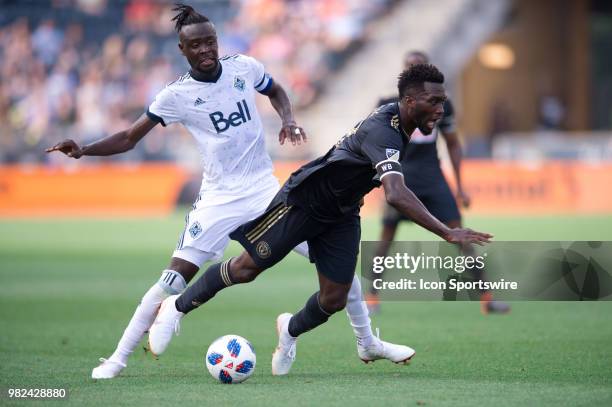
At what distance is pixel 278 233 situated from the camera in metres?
7.85

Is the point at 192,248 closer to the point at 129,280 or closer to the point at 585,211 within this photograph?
the point at 129,280

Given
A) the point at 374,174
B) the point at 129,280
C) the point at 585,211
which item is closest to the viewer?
the point at 374,174

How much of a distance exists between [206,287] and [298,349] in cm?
179

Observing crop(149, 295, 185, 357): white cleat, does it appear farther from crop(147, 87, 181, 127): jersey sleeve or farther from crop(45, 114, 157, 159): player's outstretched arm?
crop(147, 87, 181, 127): jersey sleeve

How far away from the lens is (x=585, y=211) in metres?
25.6

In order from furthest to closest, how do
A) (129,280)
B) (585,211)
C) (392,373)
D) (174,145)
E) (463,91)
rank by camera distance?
(463,91) → (174,145) → (585,211) → (129,280) → (392,373)

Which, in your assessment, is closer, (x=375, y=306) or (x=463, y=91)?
(x=375, y=306)

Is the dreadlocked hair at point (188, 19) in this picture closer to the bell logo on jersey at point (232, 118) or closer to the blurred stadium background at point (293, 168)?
the bell logo on jersey at point (232, 118)

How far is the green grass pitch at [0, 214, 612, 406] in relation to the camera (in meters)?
7.11

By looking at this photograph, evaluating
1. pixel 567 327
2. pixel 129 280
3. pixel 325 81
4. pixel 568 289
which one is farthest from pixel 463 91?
pixel 568 289

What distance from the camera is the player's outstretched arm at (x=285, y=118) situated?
28.2ft

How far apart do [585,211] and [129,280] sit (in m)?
13.7

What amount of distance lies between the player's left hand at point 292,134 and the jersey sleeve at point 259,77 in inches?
18.5

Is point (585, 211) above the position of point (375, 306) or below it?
above
